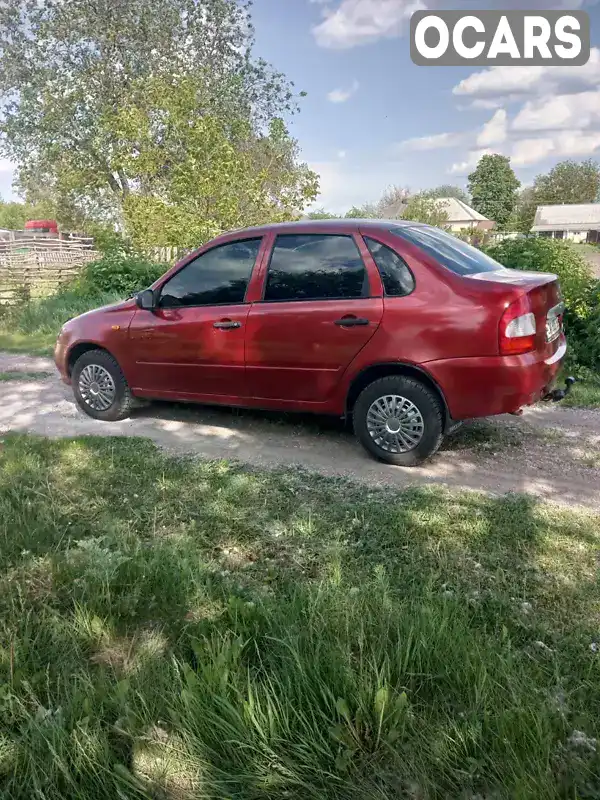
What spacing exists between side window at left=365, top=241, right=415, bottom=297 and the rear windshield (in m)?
0.19

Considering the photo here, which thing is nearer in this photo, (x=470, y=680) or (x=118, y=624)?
(x=470, y=680)

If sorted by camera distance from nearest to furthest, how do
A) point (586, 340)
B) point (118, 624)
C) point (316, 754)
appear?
point (316, 754) → point (118, 624) → point (586, 340)

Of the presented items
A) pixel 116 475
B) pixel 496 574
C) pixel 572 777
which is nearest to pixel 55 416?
pixel 116 475

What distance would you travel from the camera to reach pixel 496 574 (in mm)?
3178

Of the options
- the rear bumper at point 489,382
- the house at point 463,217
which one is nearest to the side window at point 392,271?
the rear bumper at point 489,382

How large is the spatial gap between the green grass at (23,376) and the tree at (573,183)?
295ft

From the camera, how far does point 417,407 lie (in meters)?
4.82

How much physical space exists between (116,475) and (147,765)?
2.82 m

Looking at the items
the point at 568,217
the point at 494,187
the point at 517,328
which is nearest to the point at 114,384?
the point at 517,328

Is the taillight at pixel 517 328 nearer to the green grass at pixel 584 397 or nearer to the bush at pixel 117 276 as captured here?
the green grass at pixel 584 397

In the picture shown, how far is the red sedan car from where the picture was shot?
4566 mm

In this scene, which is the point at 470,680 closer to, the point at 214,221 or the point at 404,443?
the point at 404,443

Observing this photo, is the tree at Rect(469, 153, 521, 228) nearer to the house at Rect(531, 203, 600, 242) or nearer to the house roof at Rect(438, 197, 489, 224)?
the house roof at Rect(438, 197, 489, 224)

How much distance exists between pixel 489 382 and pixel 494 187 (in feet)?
338
